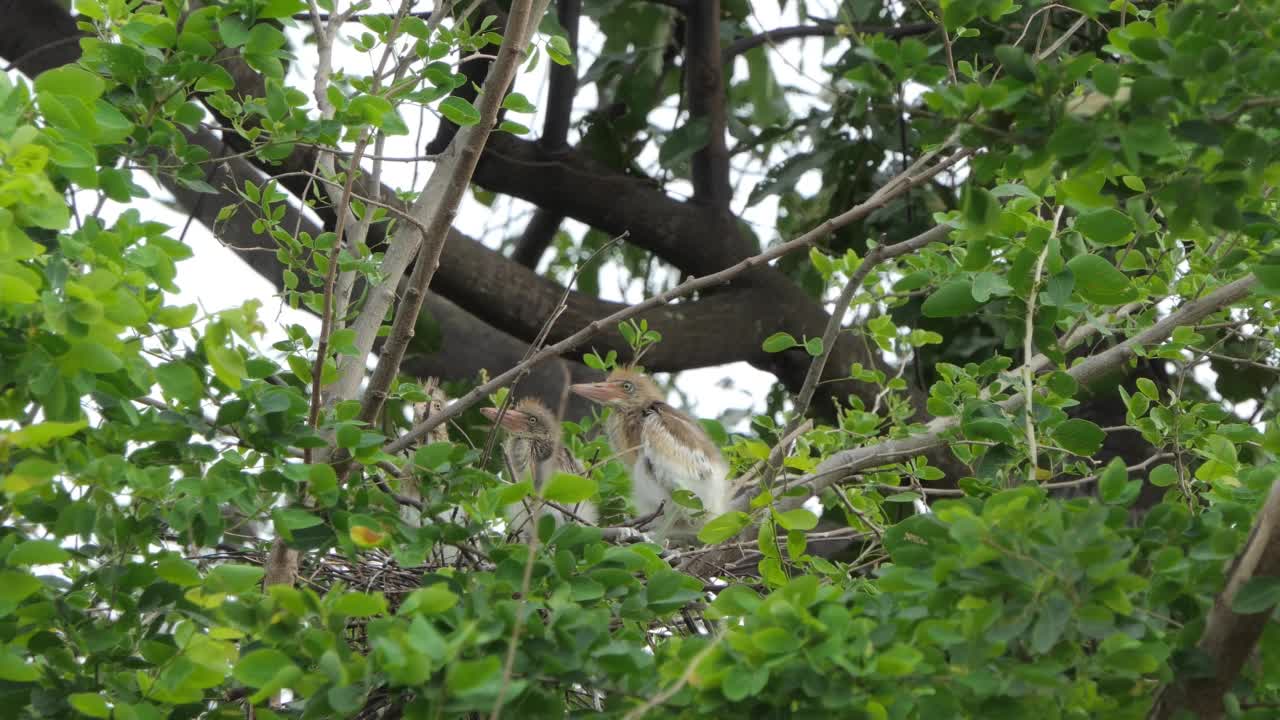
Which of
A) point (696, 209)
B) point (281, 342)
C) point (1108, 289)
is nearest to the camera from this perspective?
point (1108, 289)

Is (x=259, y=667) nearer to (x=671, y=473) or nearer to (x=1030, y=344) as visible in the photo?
(x=1030, y=344)

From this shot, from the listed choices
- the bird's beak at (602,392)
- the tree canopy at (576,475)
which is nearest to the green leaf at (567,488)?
the tree canopy at (576,475)

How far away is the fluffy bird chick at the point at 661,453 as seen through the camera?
458 cm

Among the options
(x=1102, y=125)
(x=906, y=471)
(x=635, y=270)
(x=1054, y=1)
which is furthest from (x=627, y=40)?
(x=1102, y=125)

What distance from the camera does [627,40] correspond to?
629cm

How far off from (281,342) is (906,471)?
1463 millimetres

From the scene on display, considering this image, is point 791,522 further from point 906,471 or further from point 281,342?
point 281,342

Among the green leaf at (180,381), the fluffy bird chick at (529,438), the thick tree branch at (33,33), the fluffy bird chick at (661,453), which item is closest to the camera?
the green leaf at (180,381)

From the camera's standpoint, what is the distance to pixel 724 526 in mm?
2424

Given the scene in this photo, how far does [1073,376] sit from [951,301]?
80cm

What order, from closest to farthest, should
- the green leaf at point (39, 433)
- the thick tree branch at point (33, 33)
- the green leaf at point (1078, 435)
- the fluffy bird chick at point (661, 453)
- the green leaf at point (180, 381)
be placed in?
the green leaf at point (39, 433) < the green leaf at point (180, 381) < the green leaf at point (1078, 435) < the fluffy bird chick at point (661, 453) < the thick tree branch at point (33, 33)

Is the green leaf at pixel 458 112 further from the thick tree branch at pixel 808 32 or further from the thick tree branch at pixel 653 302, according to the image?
the thick tree branch at pixel 808 32

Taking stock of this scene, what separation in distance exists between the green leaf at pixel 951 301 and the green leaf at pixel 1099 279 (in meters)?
0.18

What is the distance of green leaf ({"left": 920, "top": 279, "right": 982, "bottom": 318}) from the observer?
241cm
